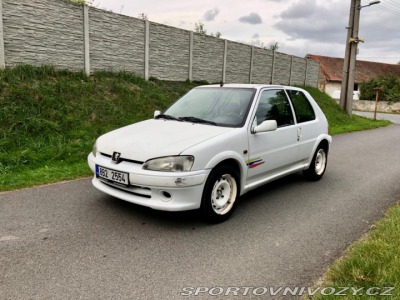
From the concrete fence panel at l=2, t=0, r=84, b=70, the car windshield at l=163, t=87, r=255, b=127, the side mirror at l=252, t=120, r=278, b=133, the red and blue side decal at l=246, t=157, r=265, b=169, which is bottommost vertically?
the red and blue side decal at l=246, t=157, r=265, b=169

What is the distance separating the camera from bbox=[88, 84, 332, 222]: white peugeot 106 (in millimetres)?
3645

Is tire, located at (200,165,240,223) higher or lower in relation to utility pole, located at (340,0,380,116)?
lower

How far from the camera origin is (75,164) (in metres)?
6.54

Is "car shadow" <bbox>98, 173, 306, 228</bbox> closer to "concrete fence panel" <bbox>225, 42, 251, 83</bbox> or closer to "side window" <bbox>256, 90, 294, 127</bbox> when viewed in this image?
"side window" <bbox>256, 90, 294, 127</bbox>

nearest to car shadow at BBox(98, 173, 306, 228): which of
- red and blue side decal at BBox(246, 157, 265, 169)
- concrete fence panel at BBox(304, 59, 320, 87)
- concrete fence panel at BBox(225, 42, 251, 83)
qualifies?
red and blue side decal at BBox(246, 157, 265, 169)

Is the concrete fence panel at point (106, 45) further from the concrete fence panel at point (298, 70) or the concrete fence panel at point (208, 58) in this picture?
the concrete fence panel at point (298, 70)

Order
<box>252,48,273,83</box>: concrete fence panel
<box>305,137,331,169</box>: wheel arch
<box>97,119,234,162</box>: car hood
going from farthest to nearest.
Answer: <box>252,48,273,83</box>: concrete fence panel, <box>305,137,331,169</box>: wheel arch, <box>97,119,234,162</box>: car hood

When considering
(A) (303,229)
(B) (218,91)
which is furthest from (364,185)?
(B) (218,91)

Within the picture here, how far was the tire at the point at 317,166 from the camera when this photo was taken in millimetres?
6070

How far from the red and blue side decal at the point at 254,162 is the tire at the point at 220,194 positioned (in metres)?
0.25

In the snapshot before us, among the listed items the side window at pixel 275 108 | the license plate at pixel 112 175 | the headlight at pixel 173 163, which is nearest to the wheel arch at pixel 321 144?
the side window at pixel 275 108

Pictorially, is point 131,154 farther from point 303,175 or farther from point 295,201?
point 303,175

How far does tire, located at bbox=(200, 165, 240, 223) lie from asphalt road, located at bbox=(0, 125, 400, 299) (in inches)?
5.7

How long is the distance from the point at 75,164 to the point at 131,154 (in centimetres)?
323
